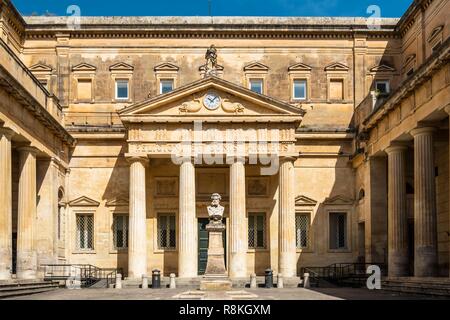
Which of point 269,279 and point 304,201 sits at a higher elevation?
point 304,201

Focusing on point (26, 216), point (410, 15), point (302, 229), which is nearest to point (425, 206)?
point (302, 229)

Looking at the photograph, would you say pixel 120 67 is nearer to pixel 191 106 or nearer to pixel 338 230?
pixel 191 106

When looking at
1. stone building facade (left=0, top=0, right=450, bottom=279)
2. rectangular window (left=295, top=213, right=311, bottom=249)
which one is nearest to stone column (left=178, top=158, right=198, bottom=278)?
stone building facade (left=0, top=0, right=450, bottom=279)

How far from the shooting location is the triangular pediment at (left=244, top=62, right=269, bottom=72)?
1823 inches

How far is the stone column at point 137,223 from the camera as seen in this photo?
40.3 metres

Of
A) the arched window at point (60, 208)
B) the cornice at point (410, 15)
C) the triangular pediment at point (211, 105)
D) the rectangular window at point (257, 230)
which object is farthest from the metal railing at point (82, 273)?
the cornice at point (410, 15)

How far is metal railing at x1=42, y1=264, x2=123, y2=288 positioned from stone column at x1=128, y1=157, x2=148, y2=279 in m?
1.47

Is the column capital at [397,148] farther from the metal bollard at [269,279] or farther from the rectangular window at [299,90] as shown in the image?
the rectangular window at [299,90]

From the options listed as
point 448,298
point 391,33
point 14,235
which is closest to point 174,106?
point 14,235

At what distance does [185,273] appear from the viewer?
39.8 metres

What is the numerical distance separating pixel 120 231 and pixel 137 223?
4021 millimetres

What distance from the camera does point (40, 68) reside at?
45750 mm

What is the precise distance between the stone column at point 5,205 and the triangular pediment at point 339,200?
1885cm

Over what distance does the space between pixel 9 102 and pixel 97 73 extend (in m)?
14.6
